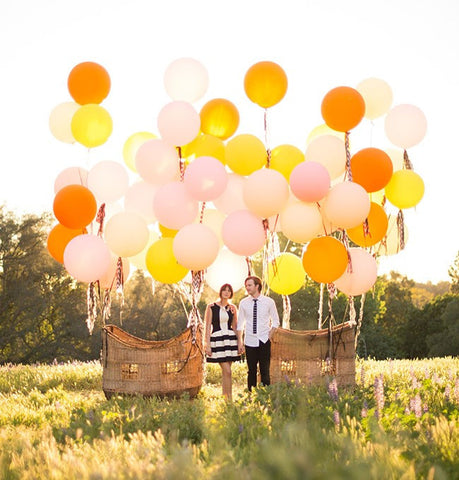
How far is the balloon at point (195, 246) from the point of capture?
6.38 meters

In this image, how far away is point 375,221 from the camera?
6.91 meters

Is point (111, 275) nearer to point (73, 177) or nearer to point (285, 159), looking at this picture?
point (73, 177)

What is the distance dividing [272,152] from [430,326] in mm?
23531

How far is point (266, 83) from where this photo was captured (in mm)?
6684

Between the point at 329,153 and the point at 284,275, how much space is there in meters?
1.77

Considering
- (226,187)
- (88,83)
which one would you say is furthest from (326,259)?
(88,83)

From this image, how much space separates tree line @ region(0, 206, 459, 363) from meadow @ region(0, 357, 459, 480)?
17.6 m

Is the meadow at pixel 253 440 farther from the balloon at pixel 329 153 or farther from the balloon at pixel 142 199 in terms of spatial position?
the balloon at pixel 329 153

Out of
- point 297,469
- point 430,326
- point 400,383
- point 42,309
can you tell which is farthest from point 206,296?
point 297,469

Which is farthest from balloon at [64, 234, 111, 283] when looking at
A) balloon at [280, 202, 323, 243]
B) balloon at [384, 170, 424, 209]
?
balloon at [384, 170, 424, 209]

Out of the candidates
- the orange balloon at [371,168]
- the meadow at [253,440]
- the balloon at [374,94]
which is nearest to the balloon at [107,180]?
the meadow at [253,440]

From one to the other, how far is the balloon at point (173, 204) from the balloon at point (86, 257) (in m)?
0.81

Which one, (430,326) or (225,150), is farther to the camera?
(430,326)

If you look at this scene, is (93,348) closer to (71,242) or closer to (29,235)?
(29,235)
